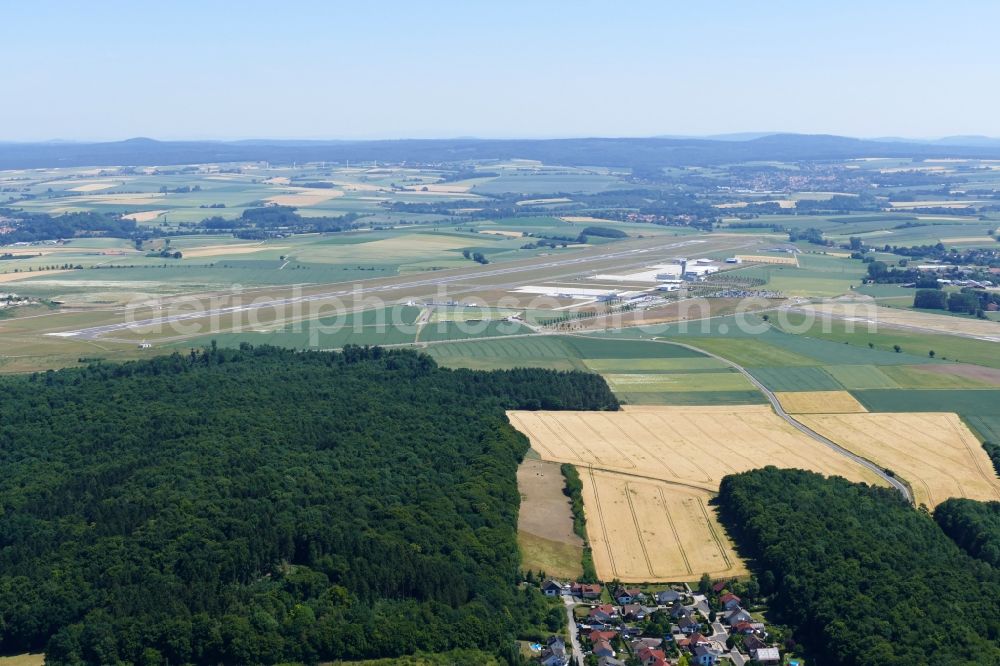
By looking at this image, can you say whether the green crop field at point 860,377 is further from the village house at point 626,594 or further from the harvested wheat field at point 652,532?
the village house at point 626,594

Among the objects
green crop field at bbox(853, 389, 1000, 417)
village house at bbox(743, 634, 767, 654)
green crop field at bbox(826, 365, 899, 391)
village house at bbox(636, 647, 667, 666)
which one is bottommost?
village house at bbox(636, 647, 667, 666)

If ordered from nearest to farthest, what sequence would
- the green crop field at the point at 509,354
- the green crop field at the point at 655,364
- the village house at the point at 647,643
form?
the village house at the point at 647,643
the green crop field at the point at 655,364
the green crop field at the point at 509,354

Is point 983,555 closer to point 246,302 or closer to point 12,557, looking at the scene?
point 12,557

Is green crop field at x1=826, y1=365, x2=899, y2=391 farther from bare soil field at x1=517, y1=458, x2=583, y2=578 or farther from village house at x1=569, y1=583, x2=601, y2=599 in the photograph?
village house at x1=569, y1=583, x2=601, y2=599

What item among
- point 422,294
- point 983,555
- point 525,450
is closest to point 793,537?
point 983,555

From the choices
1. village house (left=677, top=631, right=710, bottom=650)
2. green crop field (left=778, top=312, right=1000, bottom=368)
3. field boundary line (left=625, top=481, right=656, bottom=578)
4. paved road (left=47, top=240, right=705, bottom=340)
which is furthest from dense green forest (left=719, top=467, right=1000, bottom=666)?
paved road (left=47, top=240, right=705, bottom=340)

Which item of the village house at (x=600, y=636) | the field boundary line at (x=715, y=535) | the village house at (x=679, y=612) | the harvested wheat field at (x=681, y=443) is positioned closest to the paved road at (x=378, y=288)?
the harvested wheat field at (x=681, y=443)
